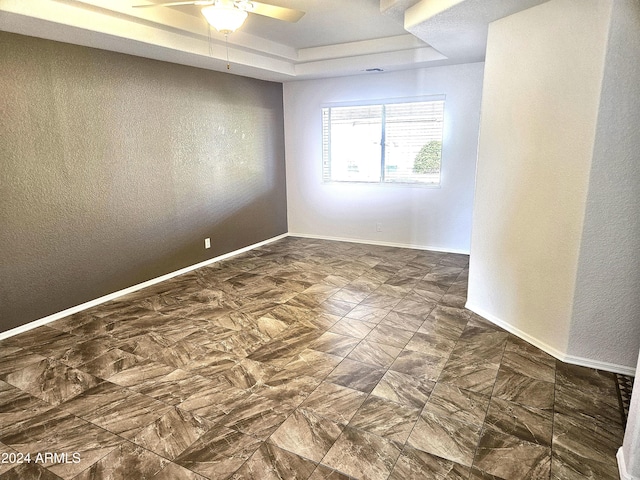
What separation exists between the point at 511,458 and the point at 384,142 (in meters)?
4.55

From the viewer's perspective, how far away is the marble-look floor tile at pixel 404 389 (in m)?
2.44

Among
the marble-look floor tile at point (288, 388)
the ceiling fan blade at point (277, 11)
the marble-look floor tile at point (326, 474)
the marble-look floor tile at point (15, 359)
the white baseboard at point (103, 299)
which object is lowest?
the marble-look floor tile at point (326, 474)

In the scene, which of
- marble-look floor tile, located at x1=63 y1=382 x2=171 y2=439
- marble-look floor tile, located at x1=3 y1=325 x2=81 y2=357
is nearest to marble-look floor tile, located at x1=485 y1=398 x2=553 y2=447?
marble-look floor tile, located at x1=63 y1=382 x2=171 y2=439

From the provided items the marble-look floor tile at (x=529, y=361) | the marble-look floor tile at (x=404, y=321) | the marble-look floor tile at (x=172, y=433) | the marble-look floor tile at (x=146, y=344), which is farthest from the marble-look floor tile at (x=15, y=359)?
the marble-look floor tile at (x=529, y=361)

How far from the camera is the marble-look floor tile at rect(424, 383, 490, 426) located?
228cm

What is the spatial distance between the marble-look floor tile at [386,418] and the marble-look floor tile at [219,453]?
57cm

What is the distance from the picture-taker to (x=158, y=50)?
12.6ft

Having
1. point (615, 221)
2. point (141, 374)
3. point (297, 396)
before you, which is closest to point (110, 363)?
point (141, 374)

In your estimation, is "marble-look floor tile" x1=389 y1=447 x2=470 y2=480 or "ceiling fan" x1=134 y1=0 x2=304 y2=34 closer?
"marble-look floor tile" x1=389 y1=447 x2=470 y2=480

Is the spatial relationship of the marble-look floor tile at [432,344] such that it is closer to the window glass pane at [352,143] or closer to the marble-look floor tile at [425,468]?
the marble-look floor tile at [425,468]

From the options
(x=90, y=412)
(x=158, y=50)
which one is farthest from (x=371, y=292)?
(x=158, y=50)

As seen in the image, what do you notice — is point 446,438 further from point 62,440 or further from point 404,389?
point 62,440

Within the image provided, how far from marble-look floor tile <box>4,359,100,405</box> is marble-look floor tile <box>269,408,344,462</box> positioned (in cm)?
132

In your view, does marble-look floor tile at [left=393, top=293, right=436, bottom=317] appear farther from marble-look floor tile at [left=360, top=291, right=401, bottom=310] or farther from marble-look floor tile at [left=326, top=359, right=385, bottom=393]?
marble-look floor tile at [left=326, top=359, right=385, bottom=393]
